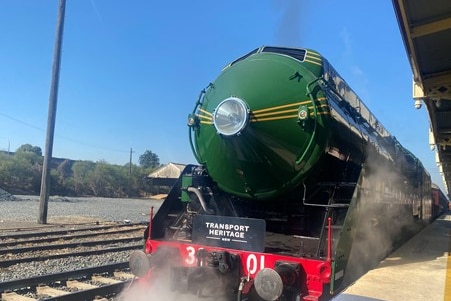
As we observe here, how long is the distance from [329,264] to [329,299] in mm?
523

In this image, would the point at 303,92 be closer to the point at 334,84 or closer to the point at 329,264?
the point at 334,84

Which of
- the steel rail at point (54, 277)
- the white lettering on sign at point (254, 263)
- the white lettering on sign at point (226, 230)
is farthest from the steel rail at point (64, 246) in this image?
the white lettering on sign at point (254, 263)

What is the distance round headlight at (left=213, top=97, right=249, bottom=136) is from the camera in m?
4.76

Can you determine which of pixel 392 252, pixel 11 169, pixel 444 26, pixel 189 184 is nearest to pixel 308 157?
pixel 189 184

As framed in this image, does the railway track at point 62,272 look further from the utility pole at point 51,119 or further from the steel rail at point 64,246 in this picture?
the utility pole at point 51,119

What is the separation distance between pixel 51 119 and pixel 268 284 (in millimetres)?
15940

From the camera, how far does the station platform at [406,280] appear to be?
5.29 meters

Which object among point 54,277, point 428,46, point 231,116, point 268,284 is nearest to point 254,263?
point 268,284

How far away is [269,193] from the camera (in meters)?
5.20

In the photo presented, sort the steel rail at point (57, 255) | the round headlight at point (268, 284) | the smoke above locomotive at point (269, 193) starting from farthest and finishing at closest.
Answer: the steel rail at point (57, 255) < the smoke above locomotive at point (269, 193) < the round headlight at point (268, 284)

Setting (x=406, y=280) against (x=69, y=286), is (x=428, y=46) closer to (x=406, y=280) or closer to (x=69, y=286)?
(x=406, y=280)

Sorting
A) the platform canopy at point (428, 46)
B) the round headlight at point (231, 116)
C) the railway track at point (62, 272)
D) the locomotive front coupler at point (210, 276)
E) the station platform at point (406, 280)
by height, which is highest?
the platform canopy at point (428, 46)

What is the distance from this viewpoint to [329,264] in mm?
4219

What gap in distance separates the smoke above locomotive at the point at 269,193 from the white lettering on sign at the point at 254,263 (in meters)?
0.01
